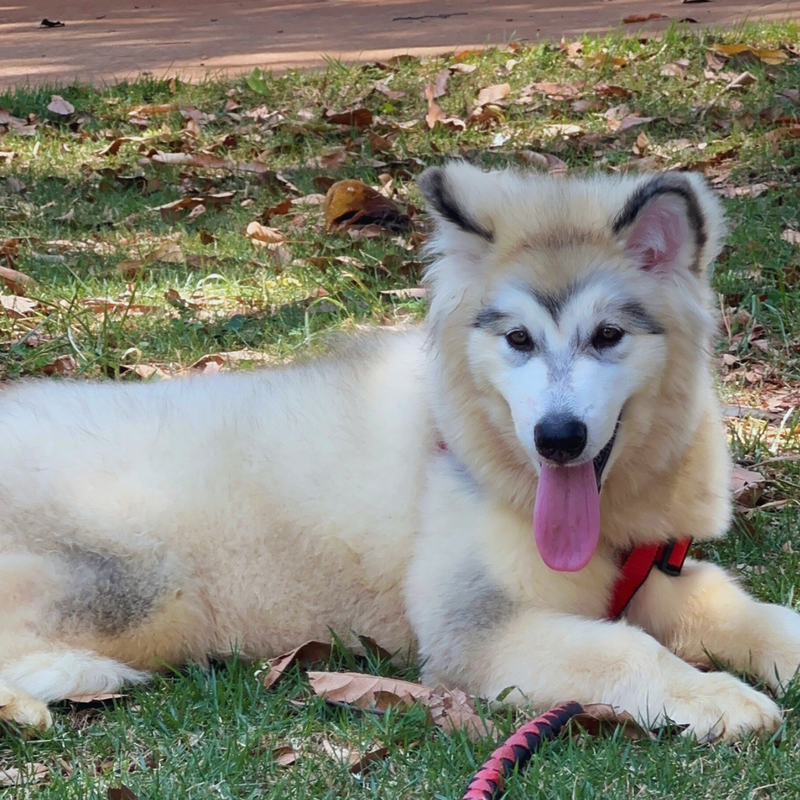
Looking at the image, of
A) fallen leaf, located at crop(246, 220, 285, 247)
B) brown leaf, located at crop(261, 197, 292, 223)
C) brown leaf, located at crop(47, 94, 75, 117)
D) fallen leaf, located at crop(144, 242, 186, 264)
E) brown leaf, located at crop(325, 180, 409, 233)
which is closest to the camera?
fallen leaf, located at crop(144, 242, 186, 264)

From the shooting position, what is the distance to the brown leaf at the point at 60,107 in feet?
28.0

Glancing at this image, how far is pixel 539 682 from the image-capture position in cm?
289

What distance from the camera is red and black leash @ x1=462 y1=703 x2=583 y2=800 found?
2.42 m

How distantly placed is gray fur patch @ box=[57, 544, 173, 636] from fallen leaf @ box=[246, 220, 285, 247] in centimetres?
332

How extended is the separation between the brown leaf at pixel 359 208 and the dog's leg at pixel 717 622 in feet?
11.5

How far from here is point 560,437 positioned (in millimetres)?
2758

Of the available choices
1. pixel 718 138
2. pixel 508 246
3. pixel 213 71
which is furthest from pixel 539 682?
pixel 213 71

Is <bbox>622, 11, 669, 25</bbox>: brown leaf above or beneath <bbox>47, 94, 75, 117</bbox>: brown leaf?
above

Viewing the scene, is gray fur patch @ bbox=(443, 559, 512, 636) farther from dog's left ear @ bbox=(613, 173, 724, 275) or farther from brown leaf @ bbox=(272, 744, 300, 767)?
dog's left ear @ bbox=(613, 173, 724, 275)

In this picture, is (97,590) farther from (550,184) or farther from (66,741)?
(550,184)

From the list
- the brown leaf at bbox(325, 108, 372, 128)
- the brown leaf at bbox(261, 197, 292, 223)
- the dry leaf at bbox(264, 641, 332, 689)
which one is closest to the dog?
the dry leaf at bbox(264, 641, 332, 689)

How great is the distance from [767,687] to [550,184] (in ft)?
4.73

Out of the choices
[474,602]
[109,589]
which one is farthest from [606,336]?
[109,589]

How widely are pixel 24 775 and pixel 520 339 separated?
1565 millimetres
